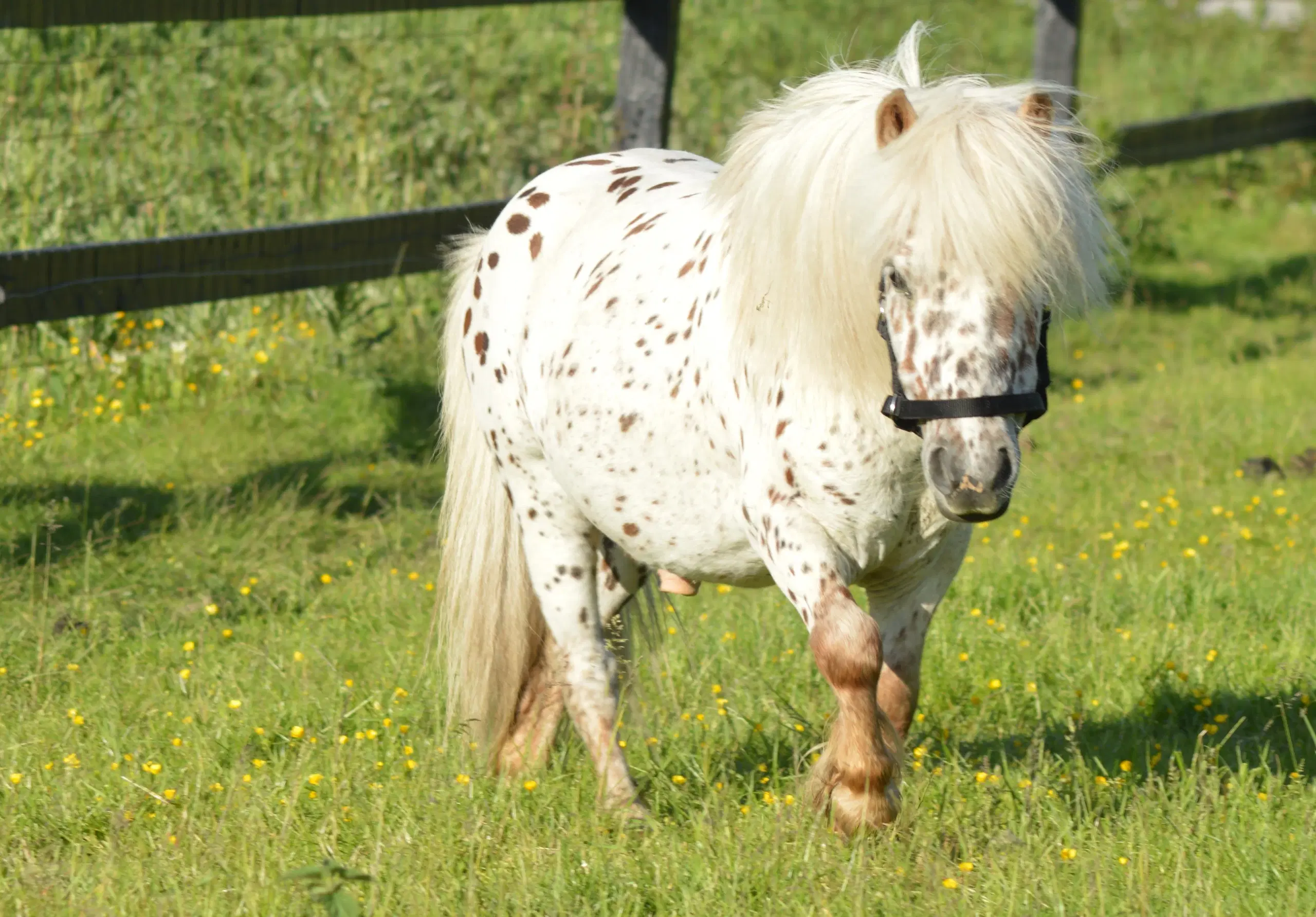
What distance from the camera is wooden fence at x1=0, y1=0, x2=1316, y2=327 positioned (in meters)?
5.38

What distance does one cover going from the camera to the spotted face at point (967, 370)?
2562mm

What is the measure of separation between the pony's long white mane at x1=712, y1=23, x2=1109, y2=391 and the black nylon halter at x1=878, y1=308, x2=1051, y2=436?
8 centimetres

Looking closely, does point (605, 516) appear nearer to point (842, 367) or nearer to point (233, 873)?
point (842, 367)

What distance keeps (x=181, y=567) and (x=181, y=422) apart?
1423 millimetres

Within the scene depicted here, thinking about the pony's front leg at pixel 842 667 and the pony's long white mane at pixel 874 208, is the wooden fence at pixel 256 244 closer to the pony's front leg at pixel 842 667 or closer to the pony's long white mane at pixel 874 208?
the pony's long white mane at pixel 874 208

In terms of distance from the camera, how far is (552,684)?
3.93 meters

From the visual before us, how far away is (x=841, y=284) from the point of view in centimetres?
281

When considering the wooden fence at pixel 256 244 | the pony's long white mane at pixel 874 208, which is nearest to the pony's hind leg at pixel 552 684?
the pony's long white mane at pixel 874 208

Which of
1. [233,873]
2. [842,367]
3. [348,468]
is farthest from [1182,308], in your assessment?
[233,873]

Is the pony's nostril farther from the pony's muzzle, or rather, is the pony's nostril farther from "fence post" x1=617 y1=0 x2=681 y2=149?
"fence post" x1=617 y1=0 x2=681 y2=149

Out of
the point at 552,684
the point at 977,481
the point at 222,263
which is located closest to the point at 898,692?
the point at 977,481

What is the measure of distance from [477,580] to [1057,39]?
659 cm

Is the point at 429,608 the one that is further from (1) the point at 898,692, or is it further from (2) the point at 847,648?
(2) the point at 847,648

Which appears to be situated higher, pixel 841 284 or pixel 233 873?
pixel 841 284
